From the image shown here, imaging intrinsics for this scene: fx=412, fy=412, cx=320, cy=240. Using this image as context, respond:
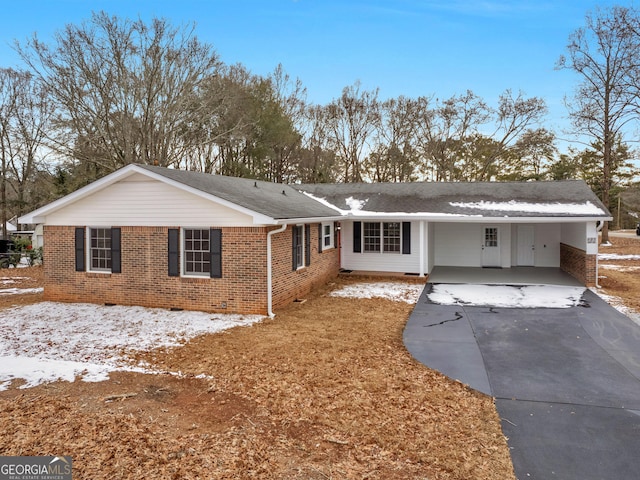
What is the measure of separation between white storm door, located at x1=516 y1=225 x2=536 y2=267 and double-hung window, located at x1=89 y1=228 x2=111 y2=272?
15548 mm

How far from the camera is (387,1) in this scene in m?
14.9

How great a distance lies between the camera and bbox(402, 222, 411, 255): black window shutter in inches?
607

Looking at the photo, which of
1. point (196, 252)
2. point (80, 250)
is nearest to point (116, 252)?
point (80, 250)

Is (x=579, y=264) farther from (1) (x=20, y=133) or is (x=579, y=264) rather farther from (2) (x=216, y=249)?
(1) (x=20, y=133)

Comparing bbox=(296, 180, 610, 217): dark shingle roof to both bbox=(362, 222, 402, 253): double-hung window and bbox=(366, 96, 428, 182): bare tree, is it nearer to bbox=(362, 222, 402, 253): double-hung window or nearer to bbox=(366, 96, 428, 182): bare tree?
bbox=(362, 222, 402, 253): double-hung window

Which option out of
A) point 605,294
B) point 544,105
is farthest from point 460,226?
point 544,105

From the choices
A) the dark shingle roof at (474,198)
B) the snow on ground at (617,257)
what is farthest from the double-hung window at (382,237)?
the snow on ground at (617,257)

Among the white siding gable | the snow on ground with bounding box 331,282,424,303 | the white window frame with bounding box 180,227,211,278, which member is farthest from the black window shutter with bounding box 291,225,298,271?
the white window frame with bounding box 180,227,211,278

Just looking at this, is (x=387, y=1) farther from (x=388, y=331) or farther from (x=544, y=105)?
(x=544, y=105)

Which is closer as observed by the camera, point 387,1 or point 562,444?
point 562,444

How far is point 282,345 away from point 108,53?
65.8 feet

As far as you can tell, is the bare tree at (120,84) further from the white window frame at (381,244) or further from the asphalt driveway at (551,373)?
the asphalt driveway at (551,373)

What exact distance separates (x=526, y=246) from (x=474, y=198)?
11.8ft

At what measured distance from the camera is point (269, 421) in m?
4.71
